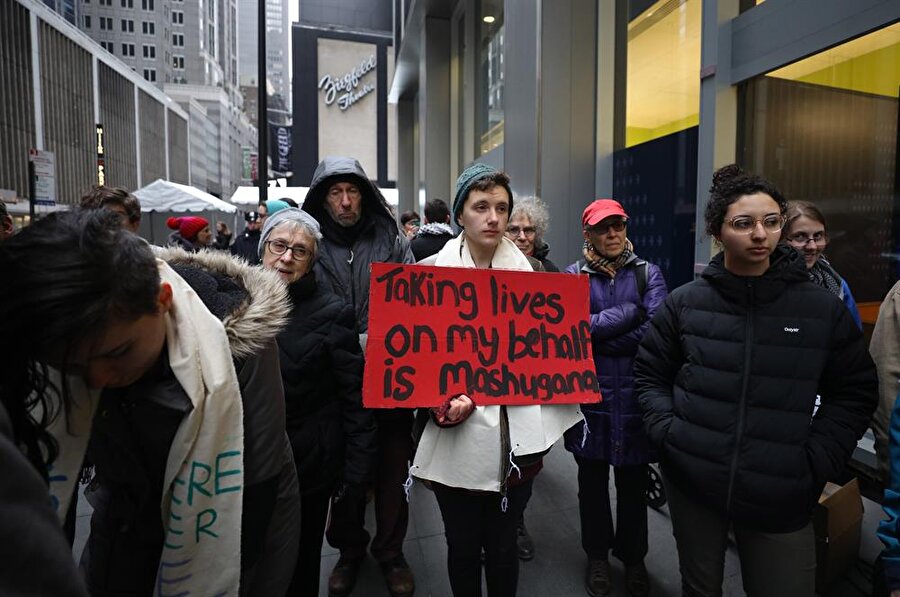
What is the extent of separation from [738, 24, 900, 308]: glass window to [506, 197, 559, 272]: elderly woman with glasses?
6.24ft

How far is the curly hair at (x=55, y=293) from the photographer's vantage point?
0.95 meters

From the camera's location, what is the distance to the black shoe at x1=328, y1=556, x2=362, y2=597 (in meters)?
2.77

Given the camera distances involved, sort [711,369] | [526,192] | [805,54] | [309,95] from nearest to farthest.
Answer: [711,369] → [805,54] → [526,192] → [309,95]

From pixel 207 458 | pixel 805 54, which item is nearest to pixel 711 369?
pixel 207 458

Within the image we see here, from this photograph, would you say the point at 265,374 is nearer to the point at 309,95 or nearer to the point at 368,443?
the point at 368,443

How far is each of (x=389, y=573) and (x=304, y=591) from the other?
67 centimetres

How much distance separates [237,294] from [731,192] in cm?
184

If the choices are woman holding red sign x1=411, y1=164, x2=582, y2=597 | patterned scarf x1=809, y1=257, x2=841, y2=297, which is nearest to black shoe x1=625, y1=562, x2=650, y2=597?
woman holding red sign x1=411, y1=164, x2=582, y2=597

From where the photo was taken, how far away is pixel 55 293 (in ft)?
3.15

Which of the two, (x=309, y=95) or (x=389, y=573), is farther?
(x=309, y=95)

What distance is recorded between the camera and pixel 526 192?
712 centimetres

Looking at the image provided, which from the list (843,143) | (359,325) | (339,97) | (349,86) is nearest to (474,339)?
(359,325)

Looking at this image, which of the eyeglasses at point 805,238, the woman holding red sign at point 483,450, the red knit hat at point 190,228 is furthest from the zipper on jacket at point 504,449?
the red knit hat at point 190,228

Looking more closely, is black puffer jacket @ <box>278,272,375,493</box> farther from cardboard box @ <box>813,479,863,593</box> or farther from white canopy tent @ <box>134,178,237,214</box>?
white canopy tent @ <box>134,178,237,214</box>
